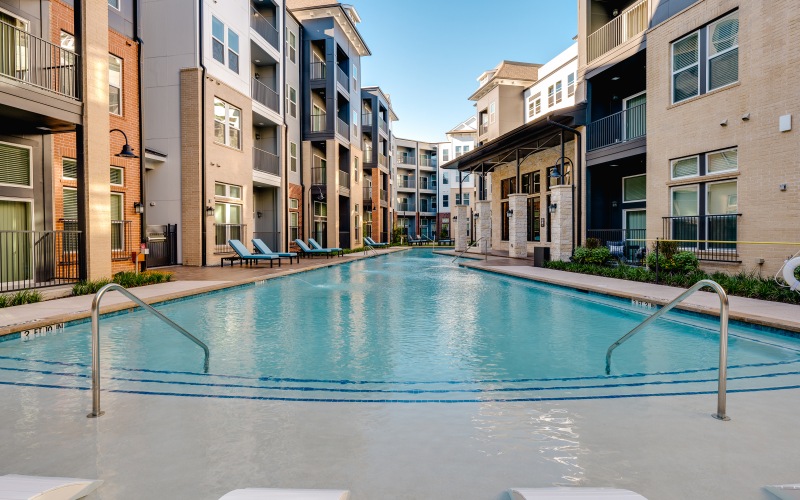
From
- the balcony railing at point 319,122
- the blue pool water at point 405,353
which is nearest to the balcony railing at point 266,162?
the balcony railing at point 319,122

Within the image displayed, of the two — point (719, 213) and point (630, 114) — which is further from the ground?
point (630, 114)

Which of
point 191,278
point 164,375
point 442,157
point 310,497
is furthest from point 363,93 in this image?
point 310,497

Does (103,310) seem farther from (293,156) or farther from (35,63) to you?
(293,156)

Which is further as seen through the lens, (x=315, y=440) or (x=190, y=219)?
(x=190, y=219)

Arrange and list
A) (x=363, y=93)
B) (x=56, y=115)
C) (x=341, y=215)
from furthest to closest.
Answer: (x=363, y=93) < (x=341, y=215) < (x=56, y=115)

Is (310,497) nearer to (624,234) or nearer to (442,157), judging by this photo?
(624,234)

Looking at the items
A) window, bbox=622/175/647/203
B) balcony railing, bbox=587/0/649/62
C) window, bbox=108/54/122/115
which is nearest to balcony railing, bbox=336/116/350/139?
window, bbox=108/54/122/115

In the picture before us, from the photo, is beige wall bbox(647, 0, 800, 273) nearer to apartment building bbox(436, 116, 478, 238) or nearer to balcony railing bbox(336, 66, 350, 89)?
balcony railing bbox(336, 66, 350, 89)

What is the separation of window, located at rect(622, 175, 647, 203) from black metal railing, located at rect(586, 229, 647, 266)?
4.35ft

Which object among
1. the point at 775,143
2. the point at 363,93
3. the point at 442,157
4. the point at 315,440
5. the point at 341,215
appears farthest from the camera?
the point at 442,157

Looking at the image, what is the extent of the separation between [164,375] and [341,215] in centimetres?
2835

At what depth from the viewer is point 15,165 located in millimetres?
10961

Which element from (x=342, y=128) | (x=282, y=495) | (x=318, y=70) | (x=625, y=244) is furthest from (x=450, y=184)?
(x=282, y=495)

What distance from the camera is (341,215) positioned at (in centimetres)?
3294
